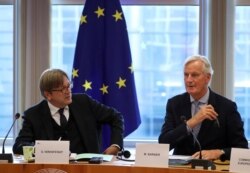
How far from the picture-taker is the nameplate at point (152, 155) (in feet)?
7.39

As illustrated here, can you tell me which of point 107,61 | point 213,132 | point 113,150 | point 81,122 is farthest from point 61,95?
point 107,61

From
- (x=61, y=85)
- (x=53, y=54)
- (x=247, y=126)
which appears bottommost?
(x=247, y=126)

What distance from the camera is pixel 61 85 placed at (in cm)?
→ 302

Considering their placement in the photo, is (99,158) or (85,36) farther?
(85,36)

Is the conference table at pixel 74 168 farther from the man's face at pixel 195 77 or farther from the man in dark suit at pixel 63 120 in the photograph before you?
the man's face at pixel 195 77

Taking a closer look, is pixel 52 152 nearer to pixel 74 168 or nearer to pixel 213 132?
pixel 74 168

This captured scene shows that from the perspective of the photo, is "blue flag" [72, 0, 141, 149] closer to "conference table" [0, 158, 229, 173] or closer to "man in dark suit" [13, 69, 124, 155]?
"man in dark suit" [13, 69, 124, 155]

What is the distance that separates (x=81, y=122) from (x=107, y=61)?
1175 millimetres

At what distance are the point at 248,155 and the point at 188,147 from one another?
0.89 m

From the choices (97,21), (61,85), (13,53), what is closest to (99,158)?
(61,85)

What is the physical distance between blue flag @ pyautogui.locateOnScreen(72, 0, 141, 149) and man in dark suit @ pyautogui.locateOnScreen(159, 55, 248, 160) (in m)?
1.12

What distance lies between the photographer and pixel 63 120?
306 centimetres

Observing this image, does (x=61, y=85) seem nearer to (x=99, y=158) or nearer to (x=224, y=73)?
(x=99, y=158)

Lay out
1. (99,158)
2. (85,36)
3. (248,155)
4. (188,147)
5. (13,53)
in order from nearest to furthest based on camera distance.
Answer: (248,155) → (99,158) → (188,147) → (85,36) → (13,53)
